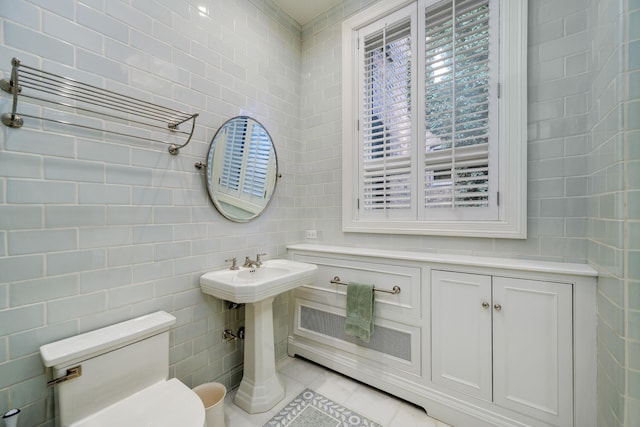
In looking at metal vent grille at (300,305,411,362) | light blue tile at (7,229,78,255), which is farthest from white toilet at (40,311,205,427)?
metal vent grille at (300,305,411,362)

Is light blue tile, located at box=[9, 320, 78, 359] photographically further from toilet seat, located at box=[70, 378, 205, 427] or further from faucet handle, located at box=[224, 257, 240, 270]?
faucet handle, located at box=[224, 257, 240, 270]

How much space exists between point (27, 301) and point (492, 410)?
2224 millimetres

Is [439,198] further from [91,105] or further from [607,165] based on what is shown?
[91,105]

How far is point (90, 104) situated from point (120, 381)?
125cm

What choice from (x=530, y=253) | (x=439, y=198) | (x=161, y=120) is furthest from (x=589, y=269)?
(x=161, y=120)

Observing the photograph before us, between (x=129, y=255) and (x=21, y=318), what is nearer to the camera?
(x=21, y=318)

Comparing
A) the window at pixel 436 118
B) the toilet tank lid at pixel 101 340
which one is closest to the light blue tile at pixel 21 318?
the toilet tank lid at pixel 101 340

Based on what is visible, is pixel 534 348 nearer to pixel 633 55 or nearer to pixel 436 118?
pixel 633 55

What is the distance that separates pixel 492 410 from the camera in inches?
53.4

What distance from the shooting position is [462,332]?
144 centimetres

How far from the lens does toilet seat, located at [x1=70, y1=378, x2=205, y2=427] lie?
986 mm

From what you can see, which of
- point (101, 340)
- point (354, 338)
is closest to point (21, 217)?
point (101, 340)

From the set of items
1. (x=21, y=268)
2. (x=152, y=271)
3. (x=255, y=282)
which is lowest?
(x=255, y=282)

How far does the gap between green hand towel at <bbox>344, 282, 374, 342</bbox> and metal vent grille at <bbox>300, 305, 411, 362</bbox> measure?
0.29ft
